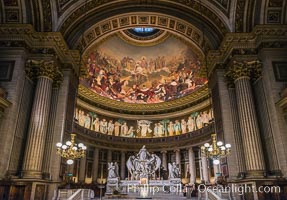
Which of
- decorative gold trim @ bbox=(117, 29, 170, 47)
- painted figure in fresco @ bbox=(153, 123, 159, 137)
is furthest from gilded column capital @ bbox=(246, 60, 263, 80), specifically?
painted figure in fresco @ bbox=(153, 123, 159, 137)

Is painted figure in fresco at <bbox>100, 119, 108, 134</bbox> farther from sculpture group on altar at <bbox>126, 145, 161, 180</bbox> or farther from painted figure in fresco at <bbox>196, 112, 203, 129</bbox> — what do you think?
painted figure in fresco at <bbox>196, 112, 203, 129</bbox>

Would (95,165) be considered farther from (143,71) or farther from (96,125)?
(143,71)

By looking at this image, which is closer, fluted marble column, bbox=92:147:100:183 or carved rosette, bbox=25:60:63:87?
carved rosette, bbox=25:60:63:87

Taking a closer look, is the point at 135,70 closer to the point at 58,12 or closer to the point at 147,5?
the point at 147,5

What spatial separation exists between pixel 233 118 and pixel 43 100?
35.1 feet

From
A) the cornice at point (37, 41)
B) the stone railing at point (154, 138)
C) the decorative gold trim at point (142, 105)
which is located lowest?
the stone railing at point (154, 138)

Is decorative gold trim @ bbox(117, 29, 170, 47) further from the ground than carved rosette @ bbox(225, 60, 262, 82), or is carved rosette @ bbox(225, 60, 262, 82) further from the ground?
decorative gold trim @ bbox(117, 29, 170, 47)

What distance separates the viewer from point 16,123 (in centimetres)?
1176

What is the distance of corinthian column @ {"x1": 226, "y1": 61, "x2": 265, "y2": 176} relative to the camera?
1138 cm

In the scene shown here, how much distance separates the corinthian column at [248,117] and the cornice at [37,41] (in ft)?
32.9

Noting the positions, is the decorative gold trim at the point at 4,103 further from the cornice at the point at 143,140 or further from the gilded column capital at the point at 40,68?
the cornice at the point at 143,140

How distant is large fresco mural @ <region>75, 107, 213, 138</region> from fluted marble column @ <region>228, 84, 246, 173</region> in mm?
11716

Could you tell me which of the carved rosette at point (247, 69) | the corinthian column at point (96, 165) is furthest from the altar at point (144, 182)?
the carved rosette at point (247, 69)

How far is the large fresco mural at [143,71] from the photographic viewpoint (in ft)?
91.9
